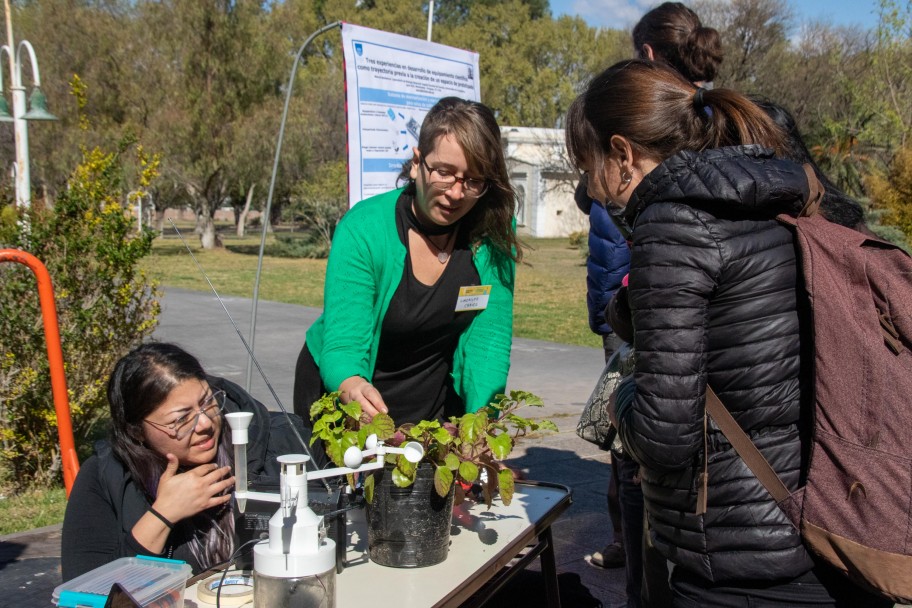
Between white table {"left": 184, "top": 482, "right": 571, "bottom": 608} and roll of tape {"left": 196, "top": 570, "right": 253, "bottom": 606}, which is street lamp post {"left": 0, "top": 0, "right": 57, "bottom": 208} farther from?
roll of tape {"left": 196, "top": 570, "right": 253, "bottom": 606}

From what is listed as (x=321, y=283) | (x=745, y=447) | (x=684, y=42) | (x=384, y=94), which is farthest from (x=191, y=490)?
(x=321, y=283)

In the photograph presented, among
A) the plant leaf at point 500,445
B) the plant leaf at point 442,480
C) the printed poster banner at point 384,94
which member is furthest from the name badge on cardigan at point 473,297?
the printed poster banner at point 384,94

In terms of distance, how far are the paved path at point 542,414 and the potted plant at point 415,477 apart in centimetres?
94

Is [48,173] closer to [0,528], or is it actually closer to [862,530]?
[0,528]

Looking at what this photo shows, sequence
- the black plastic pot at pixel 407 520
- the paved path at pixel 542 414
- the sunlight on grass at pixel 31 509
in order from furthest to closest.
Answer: the sunlight on grass at pixel 31 509 → the paved path at pixel 542 414 → the black plastic pot at pixel 407 520

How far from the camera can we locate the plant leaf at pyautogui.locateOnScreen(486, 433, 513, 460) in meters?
1.92

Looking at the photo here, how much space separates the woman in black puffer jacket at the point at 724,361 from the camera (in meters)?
1.54

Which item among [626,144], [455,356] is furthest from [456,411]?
[626,144]

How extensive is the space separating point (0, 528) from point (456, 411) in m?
2.71

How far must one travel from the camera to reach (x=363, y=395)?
2.26 m

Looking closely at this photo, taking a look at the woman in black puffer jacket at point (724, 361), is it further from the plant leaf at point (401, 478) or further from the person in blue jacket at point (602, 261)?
the person in blue jacket at point (602, 261)

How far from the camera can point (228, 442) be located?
7.63ft

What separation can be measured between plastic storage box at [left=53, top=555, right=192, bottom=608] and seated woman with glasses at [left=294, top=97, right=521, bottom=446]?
2.47 feet

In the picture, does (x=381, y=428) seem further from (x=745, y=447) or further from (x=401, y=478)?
(x=745, y=447)
